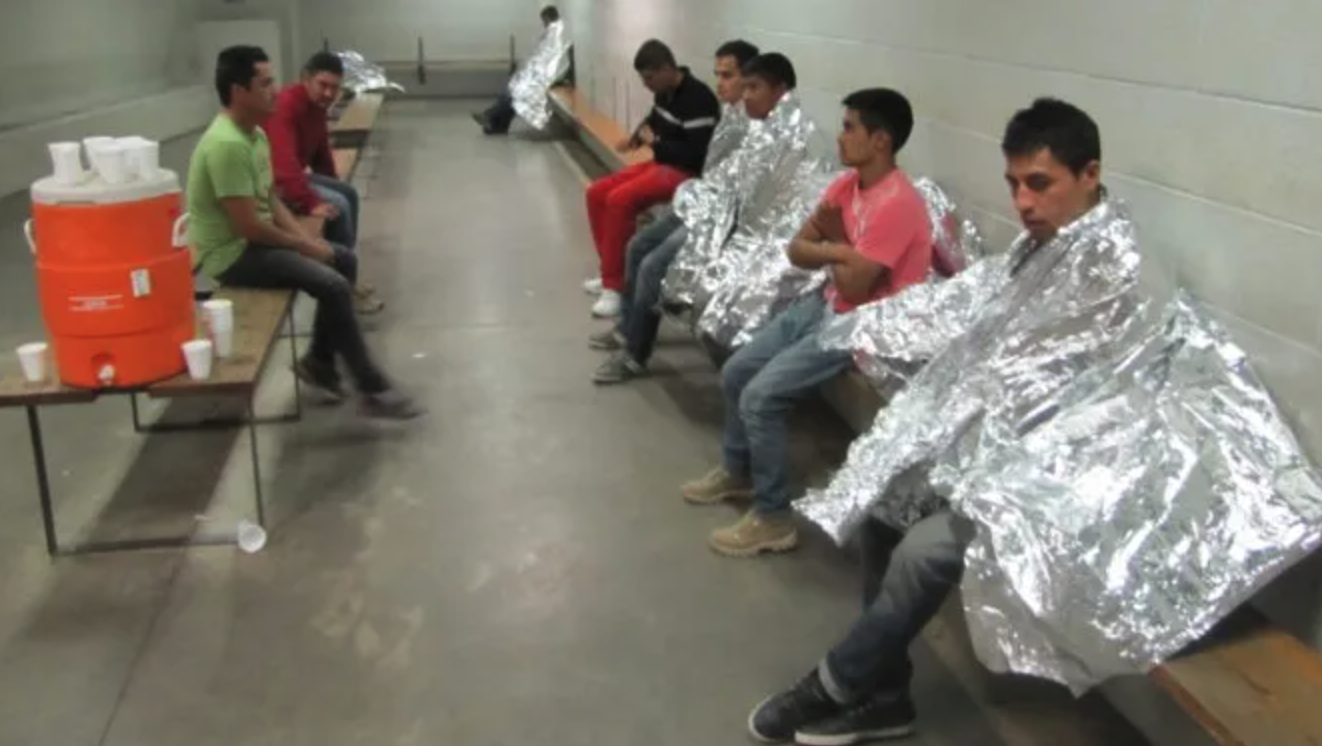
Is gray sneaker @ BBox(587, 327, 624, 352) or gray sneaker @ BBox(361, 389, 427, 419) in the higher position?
gray sneaker @ BBox(361, 389, 427, 419)

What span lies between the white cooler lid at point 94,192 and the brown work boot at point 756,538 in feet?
5.03

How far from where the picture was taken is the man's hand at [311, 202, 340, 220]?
14.4 feet

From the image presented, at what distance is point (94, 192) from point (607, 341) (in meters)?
2.13

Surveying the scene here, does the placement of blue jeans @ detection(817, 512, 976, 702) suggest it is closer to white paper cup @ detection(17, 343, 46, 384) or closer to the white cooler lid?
the white cooler lid

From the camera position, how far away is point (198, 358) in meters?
2.68

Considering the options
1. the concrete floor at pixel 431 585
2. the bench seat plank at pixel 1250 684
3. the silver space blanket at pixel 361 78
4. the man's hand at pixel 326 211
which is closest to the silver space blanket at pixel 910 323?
the concrete floor at pixel 431 585

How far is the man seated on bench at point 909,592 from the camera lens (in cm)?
193

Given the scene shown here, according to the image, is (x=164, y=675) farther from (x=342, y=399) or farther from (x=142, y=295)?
(x=342, y=399)

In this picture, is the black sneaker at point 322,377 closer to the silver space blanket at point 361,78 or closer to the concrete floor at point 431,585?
the concrete floor at point 431,585

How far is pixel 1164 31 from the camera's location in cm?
216

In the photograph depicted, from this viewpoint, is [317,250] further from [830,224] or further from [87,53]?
[87,53]

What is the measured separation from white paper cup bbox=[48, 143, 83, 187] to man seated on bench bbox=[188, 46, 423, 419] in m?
0.75

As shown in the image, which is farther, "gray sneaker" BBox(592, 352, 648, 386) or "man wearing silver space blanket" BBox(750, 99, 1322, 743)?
"gray sneaker" BBox(592, 352, 648, 386)

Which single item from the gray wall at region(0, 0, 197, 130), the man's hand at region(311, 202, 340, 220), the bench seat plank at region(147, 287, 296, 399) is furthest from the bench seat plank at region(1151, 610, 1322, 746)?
the gray wall at region(0, 0, 197, 130)
